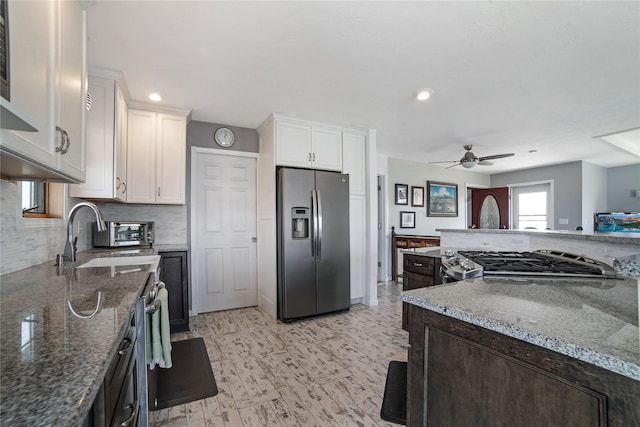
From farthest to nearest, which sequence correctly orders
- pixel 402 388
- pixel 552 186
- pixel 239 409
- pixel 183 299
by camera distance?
pixel 552 186
pixel 183 299
pixel 239 409
pixel 402 388

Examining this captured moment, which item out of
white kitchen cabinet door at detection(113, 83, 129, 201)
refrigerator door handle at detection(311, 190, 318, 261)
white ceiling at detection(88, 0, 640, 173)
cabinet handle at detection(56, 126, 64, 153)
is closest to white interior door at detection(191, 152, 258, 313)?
white ceiling at detection(88, 0, 640, 173)

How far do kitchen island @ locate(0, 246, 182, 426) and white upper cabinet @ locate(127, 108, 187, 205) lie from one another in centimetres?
178

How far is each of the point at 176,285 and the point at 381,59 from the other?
2742mm

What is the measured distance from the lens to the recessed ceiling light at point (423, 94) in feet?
8.89

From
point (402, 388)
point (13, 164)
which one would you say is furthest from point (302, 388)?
point (13, 164)

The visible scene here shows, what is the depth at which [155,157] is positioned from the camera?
2955mm

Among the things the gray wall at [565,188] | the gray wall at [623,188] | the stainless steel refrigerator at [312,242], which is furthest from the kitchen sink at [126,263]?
the gray wall at [623,188]

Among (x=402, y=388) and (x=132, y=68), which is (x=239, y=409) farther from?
(x=132, y=68)

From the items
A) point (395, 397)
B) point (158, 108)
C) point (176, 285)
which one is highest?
point (158, 108)

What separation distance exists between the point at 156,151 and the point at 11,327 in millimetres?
2612

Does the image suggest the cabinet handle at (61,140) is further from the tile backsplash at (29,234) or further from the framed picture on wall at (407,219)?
the framed picture on wall at (407,219)

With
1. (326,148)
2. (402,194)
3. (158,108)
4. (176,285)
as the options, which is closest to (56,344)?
(176,285)

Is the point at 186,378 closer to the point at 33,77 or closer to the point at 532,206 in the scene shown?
the point at 33,77

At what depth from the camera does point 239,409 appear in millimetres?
1775
